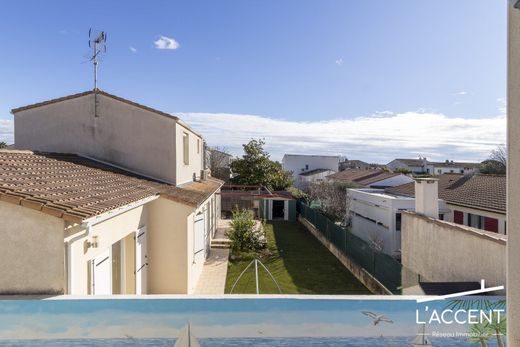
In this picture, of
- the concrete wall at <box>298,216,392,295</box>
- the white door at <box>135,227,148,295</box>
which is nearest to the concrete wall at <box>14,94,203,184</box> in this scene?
the white door at <box>135,227,148,295</box>

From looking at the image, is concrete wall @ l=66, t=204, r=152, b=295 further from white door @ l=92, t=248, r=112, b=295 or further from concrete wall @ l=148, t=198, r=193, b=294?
concrete wall @ l=148, t=198, r=193, b=294

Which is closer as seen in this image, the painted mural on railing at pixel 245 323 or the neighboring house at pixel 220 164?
the painted mural on railing at pixel 245 323

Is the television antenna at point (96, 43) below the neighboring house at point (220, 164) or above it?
above

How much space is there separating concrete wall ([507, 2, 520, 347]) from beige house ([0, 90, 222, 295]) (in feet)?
22.5

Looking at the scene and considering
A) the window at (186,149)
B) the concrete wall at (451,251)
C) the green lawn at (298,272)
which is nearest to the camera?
the concrete wall at (451,251)

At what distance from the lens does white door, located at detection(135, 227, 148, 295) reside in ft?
34.9

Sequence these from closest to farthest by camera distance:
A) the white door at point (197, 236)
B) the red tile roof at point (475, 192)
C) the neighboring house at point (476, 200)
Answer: the white door at point (197, 236), the neighboring house at point (476, 200), the red tile roof at point (475, 192)

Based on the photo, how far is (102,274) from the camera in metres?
8.17

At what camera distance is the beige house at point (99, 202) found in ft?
19.8

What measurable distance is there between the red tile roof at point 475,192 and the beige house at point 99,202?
62.3ft

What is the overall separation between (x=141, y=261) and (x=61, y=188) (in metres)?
4.34

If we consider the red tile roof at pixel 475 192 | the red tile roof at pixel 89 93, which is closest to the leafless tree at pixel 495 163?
the red tile roof at pixel 475 192

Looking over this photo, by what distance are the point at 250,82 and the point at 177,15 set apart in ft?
27.4

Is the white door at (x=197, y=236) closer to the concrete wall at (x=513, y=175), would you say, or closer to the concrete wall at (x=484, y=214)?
the concrete wall at (x=513, y=175)
